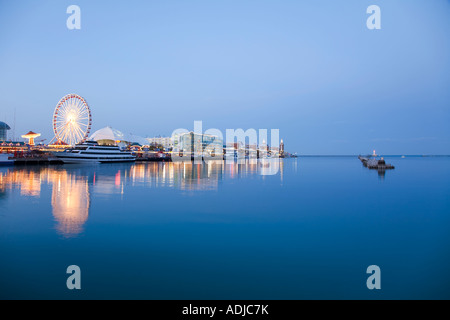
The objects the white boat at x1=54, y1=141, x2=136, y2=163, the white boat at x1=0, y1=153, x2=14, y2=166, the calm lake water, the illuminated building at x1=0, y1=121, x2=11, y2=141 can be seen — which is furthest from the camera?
the illuminated building at x1=0, y1=121, x2=11, y2=141

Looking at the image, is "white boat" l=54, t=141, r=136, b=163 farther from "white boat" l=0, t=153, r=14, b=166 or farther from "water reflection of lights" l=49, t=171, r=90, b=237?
"water reflection of lights" l=49, t=171, r=90, b=237

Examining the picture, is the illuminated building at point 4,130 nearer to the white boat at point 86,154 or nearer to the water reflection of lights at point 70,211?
the white boat at point 86,154

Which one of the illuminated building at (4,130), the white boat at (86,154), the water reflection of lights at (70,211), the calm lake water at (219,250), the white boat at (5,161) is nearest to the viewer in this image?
the calm lake water at (219,250)

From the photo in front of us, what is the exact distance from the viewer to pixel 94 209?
54.7 ft

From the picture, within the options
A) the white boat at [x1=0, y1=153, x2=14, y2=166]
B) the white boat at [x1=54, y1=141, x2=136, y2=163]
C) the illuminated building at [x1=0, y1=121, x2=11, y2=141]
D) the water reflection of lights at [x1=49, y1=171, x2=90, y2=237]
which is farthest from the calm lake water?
the illuminated building at [x1=0, y1=121, x2=11, y2=141]

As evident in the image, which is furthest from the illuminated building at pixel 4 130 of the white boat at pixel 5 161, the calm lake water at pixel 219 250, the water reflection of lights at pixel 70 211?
the calm lake water at pixel 219 250

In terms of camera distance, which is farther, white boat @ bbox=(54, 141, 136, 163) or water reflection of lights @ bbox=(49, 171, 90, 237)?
white boat @ bbox=(54, 141, 136, 163)

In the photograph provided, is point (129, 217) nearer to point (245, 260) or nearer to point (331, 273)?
point (245, 260)

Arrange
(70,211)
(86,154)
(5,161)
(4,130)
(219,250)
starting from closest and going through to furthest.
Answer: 1. (219,250)
2. (70,211)
3. (5,161)
4. (86,154)
5. (4,130)

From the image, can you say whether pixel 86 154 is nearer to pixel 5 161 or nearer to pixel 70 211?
pixel 5 161

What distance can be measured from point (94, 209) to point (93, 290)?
10406mm

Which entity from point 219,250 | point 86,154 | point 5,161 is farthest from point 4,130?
point 219,250

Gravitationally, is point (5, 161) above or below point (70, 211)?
above
